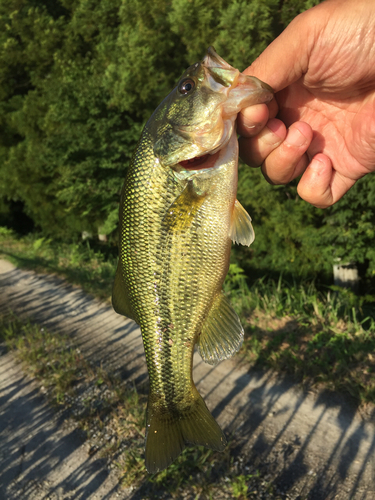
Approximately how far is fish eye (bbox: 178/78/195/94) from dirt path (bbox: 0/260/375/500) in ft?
9.72

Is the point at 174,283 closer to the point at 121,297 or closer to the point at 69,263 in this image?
the point at 121,297

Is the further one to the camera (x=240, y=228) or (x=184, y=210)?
(x=240, y=228)

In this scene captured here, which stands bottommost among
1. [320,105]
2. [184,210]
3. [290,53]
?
[184,210]

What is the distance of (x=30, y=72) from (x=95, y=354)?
41.5 feet

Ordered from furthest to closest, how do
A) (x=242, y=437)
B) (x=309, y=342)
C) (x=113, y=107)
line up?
(x=113, y=107), (x=309, y=342), (x=242, y=437)

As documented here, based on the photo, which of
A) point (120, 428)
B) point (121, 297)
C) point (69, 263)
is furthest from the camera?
point (69, 263)

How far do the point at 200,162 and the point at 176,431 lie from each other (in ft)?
4.44

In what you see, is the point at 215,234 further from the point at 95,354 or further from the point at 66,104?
the point at 66,104

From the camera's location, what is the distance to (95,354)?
4.88 meters

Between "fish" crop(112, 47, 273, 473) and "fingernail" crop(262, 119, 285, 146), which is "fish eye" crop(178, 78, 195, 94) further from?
"fingernail" crop(262, 119, 285, 146)

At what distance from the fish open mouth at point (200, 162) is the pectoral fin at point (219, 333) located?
2.15ft

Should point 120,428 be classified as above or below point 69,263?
above

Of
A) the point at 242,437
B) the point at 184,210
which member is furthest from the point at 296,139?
the point at 242,437

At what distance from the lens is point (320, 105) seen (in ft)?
8.39
